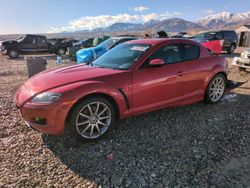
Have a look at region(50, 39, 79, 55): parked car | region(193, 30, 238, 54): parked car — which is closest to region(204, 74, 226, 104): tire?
region(193, 30, 238, 54): parked car

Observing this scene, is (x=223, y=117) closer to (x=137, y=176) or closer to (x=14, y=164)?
(x=137, y=176)

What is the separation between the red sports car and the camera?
3.17 m

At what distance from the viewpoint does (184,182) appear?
2.66 metres

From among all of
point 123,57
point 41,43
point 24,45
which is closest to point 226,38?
point 41,43

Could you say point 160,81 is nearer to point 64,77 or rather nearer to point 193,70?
point 193,70

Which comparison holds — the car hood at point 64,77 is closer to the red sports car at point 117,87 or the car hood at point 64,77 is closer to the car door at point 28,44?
the red sports car at point 117,87

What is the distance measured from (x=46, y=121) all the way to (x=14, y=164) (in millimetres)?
704

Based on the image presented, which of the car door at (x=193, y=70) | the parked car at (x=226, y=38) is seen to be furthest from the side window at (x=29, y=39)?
the car door at (x=193, y=70)

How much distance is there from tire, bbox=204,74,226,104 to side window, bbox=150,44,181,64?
1113 mm

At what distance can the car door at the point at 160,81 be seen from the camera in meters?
3.74

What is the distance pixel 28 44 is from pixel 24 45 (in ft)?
1.08

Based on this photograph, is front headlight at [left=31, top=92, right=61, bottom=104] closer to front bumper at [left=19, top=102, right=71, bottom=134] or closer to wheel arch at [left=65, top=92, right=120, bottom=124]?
front bumper at [left=19, top=102, right=71, bottom=134]

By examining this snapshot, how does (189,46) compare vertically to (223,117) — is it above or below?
above

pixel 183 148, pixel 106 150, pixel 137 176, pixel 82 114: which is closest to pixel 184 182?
pixel 137 176
